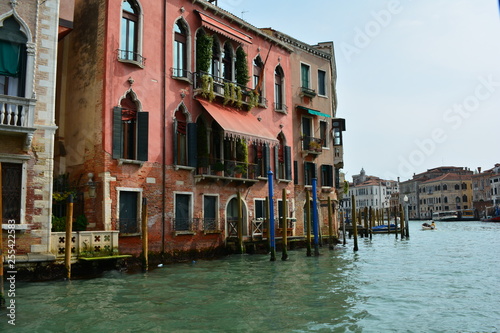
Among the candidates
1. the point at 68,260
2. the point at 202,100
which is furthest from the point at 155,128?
the point at 68,260

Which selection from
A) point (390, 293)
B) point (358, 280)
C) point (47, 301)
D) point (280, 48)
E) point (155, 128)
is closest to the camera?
point (47, 301)

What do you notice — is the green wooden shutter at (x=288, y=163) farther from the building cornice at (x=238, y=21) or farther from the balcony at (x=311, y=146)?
the building cornice at (x=238, y=21)

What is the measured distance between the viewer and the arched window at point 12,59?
37.0 ft

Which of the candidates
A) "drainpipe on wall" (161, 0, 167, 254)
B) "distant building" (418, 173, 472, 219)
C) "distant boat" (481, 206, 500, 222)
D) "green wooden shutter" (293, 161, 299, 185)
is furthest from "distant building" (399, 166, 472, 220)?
"drainpipe on wall" (161, 0, 167, 254)

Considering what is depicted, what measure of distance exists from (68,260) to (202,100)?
8147mm

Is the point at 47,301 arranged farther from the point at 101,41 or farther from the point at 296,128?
the point at 296,128

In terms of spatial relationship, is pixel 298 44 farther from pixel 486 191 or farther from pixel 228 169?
pixel 486 191

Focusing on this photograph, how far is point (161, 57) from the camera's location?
16141 millimetres

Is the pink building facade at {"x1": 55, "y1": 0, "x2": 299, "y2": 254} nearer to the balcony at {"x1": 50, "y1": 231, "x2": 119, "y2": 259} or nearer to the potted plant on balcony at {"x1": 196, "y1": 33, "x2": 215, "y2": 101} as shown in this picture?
the potted plant on balcony at {"x1": 196, "y1": 33, "x2": 215, "y2": 101}

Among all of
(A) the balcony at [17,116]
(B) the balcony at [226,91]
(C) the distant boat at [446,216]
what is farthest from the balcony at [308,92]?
(C) the distant boat at [446,216]

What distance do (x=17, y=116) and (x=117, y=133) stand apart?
12.0 feet

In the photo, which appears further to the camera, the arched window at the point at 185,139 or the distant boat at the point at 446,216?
the distant boat at the point at 446,216

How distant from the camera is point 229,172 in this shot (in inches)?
709

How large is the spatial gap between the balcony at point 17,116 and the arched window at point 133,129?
3.65m
